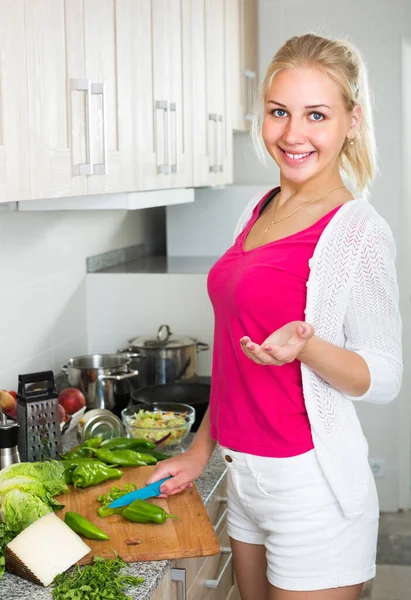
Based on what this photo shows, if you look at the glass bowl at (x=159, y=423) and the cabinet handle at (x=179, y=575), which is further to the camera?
the glass bowl at (x=159, y=423)

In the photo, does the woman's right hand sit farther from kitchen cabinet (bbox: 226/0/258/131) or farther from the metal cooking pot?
kitchen cabinet (bbox: 226/0/258/131)

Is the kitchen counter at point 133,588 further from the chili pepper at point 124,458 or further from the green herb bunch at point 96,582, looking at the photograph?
the chili pepper at point 124,458

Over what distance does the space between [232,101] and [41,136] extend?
1613 millimetres

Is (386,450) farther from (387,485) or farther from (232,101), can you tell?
(232,101)

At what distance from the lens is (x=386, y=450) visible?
3.45 metres

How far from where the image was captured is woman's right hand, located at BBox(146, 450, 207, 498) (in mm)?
1626

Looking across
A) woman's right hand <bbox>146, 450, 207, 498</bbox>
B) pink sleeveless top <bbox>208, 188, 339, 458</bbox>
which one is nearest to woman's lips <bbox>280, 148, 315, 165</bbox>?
pink sleeveless top <bbox>208, 188, 339, 458</bbox>

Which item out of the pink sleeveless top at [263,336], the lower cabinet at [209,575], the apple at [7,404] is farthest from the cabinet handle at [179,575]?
the apple at [7,404]

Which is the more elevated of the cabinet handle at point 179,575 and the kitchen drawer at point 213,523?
the cabinet handle at point 179,575

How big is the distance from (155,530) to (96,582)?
248mm

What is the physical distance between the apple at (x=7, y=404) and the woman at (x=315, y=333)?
70 centimetres

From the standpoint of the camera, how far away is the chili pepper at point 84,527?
147cm

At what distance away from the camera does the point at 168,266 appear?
3.06m

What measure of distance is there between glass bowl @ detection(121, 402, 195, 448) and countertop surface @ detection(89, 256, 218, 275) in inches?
29.8
